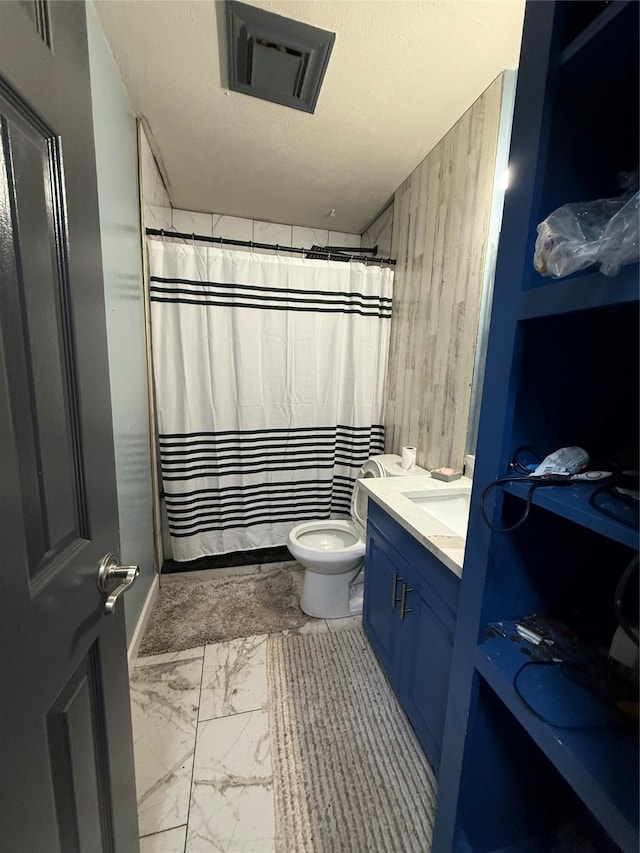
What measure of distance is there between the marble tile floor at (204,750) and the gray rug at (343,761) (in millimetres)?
66

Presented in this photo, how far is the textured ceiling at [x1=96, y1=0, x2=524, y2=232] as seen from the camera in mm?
1099

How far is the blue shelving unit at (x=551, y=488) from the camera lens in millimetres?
494

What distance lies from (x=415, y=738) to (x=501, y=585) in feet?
3.33

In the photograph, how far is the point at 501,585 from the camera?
2.29 ft

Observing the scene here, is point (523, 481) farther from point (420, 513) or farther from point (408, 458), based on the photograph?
point (408, 458)

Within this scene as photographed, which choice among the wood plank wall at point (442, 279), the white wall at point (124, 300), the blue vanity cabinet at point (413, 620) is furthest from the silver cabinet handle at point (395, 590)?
the white wall at point (124, 300)

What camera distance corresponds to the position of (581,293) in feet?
1.60

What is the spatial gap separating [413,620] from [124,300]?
1802mm

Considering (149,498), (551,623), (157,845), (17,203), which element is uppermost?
(17,203)

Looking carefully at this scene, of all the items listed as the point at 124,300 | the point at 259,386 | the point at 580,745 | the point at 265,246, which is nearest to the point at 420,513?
the point at 580,745

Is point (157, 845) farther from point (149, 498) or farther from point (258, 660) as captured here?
point (149, 498)

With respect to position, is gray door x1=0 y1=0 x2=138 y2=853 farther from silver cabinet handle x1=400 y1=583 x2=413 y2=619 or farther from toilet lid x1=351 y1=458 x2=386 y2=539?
toilet lid x1=351 y1=458 x2=386 y2=539

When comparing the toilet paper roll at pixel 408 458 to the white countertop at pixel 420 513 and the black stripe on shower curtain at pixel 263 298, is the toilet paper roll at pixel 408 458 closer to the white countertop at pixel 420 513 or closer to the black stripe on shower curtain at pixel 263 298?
the white countertop at pixel 420 513

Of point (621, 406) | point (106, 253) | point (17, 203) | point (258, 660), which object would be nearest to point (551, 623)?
point (621, 406)
